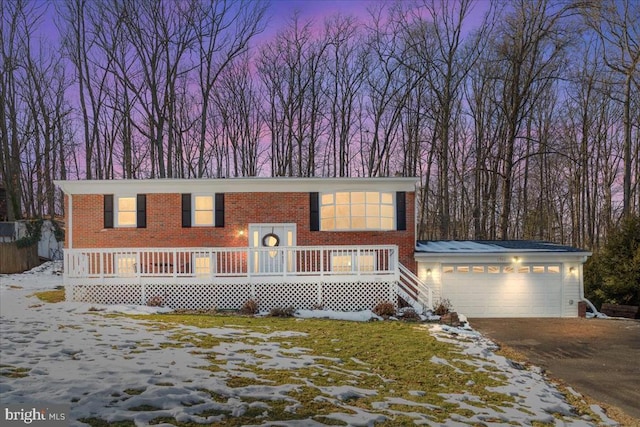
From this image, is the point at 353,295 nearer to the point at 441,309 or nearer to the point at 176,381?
the point at 441,309

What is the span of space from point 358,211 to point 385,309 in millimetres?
3842

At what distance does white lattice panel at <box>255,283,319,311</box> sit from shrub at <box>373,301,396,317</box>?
182 cm

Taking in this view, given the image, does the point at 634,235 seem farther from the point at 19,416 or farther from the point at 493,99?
the point at 19,416

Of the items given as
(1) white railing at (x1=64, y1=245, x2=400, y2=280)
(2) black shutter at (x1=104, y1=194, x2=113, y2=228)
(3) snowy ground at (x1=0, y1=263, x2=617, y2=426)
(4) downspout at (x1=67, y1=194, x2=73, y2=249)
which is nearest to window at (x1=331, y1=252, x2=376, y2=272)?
(1) white railing at (x1=64, y1=245, x2=400, y2=280)

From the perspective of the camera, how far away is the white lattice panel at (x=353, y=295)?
12133mm

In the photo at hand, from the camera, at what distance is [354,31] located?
1041 inches

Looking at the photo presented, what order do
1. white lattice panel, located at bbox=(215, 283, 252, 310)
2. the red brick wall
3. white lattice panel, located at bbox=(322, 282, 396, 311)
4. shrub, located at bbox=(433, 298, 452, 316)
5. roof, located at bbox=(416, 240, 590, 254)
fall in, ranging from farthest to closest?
the red brick wall
roof, located at bbox=(416, 240, 590, 254)
white lattice panel, located at bbox=(322, 282, 396, 311)
white lattice panel, located at bbox=(215, 283, 252, 310)
shrub, located at bbox=(433, 298, 452, 316)

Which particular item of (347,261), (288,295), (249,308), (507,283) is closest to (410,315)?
(347,261)

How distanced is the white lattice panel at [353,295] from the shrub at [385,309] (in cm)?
48

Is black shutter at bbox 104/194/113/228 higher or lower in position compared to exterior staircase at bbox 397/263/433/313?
higher

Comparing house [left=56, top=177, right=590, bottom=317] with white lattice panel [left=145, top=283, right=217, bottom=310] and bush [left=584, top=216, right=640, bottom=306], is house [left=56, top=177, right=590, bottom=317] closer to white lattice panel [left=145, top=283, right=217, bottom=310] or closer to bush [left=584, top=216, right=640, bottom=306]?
white lattice panel [left=145, top=283, right=217, bottom=310]

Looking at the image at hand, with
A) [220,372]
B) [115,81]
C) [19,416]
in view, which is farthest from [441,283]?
[115,81]

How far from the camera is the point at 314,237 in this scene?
14086 millimetres

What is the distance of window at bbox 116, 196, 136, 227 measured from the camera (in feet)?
46.2
